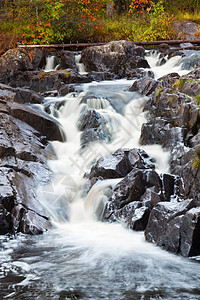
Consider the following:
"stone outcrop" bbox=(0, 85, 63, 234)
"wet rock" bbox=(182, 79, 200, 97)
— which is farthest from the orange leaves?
"wet rock" bbox=(182, 79, 200, 97)

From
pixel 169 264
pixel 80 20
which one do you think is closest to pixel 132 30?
pixel 80 20

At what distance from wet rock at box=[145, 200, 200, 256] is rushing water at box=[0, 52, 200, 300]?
16 cm

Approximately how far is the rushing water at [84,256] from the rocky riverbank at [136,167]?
26 cm

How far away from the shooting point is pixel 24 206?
623 centimetres

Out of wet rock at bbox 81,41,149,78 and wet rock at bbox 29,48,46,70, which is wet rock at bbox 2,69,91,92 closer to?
wet rock at bbox 29,48,46,70

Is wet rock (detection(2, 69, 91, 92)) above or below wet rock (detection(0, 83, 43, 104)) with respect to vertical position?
above

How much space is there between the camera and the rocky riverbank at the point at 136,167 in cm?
529

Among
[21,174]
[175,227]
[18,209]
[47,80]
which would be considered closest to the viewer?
[175,227]

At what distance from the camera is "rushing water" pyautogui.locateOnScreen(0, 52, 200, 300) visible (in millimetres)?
3851

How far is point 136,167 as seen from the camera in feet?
24.6

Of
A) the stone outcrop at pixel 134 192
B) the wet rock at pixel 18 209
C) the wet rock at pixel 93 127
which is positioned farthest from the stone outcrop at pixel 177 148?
the wet rock at pixel 18 209

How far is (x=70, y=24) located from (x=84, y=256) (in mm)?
16766

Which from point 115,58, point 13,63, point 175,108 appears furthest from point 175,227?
point 13,63

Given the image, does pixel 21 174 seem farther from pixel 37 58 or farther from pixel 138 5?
pixel 138 5
